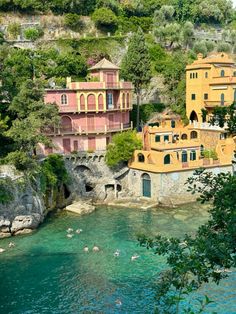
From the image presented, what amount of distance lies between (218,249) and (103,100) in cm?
3388

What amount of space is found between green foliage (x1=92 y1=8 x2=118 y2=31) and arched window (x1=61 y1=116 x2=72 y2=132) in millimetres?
27537

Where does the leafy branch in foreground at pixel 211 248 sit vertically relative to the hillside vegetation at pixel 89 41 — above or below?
below

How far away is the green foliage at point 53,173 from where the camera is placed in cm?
3541

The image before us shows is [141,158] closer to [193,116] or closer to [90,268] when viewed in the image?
[193,116]

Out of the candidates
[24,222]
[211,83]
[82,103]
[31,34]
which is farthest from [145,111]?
[24,222]

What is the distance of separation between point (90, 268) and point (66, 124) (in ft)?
63.2

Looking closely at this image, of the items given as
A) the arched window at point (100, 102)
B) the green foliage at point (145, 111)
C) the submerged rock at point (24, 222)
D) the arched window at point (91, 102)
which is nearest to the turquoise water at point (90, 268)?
the submerged rock at point (24, 222)

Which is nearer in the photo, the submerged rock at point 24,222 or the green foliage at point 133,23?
the submerged rock at point 24,222

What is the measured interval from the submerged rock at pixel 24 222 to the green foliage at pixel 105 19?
4018cm

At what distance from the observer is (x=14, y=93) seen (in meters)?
37.3

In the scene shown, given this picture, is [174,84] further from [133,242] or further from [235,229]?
[235,229]

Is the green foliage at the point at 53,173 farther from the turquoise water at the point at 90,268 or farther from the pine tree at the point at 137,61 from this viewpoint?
the pine tree at the point at 137,61

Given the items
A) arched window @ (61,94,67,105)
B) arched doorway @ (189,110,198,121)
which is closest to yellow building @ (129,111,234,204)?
arched doorway @ (189,110,198,121)

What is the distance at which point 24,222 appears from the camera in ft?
105
